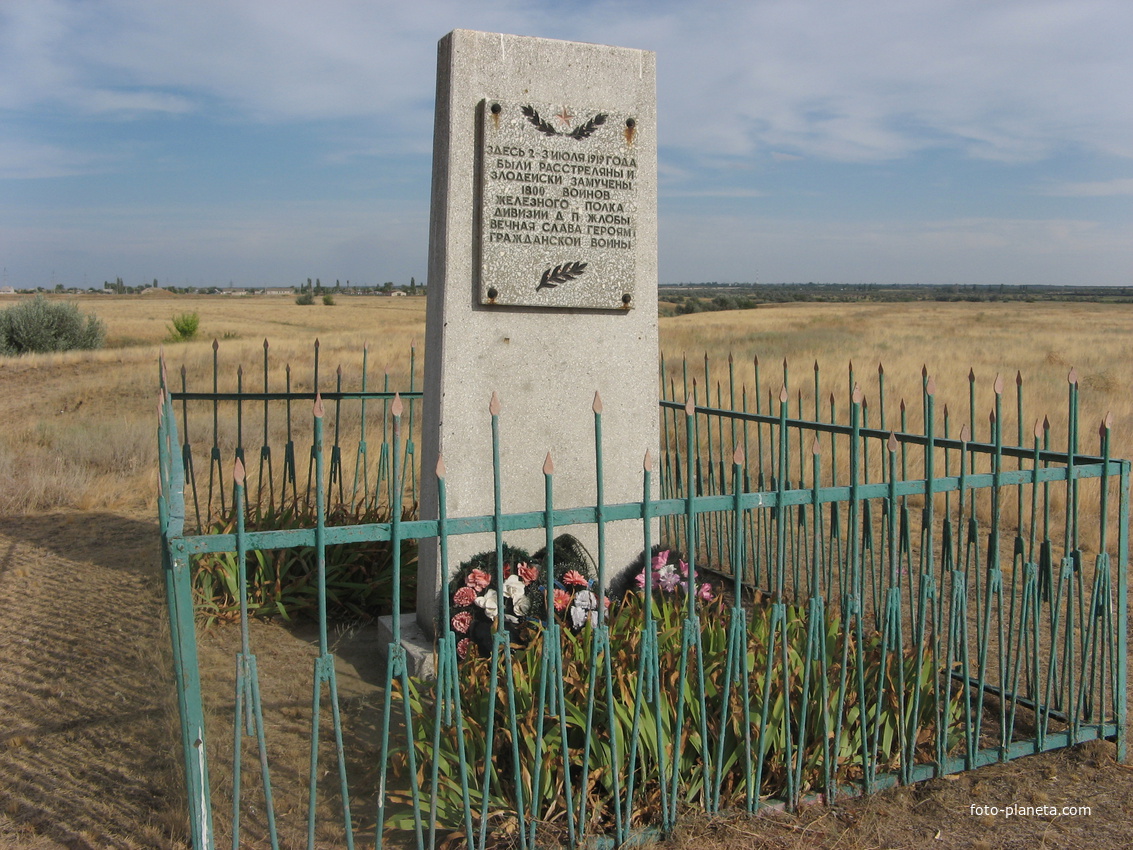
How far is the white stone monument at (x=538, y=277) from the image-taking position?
13.5 ft

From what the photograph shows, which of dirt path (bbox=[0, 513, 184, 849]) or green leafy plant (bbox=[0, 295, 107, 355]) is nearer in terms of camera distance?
dirt path (bbox=[0, 513, 184, 849])

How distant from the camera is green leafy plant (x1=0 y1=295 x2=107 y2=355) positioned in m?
27.3

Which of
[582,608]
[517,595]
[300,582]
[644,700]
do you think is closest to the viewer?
[644,700]

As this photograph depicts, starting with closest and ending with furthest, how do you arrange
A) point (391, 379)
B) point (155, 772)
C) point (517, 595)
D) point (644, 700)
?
1. point (644, 700)
2. point (155, 772)
3. point (517, 595)
4. point (391, 379)

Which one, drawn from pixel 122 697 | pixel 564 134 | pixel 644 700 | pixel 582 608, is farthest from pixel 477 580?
pixel 564 134

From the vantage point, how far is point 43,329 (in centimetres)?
2767

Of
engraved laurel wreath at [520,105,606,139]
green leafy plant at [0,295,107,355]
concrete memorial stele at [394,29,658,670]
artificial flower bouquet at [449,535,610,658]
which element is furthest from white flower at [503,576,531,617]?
green leafy plant at [0,295,107,355]

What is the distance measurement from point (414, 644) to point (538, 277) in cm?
176

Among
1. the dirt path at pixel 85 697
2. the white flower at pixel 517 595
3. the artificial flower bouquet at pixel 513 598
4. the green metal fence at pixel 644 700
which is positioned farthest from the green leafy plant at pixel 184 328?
the green metal fence at pixel 644 700

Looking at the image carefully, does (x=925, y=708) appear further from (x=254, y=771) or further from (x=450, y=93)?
→ (x=450, y=93)

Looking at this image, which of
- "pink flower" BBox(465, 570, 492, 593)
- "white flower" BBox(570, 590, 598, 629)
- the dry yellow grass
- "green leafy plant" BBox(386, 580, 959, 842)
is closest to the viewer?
"green leafy plant" BBox(386, 580, 959, 842)

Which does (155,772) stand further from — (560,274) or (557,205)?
(557,205)

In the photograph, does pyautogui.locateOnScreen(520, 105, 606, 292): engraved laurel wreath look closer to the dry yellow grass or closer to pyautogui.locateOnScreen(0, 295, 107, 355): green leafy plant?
the dry yellow grass

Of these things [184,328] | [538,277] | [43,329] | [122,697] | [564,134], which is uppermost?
[184,328]
